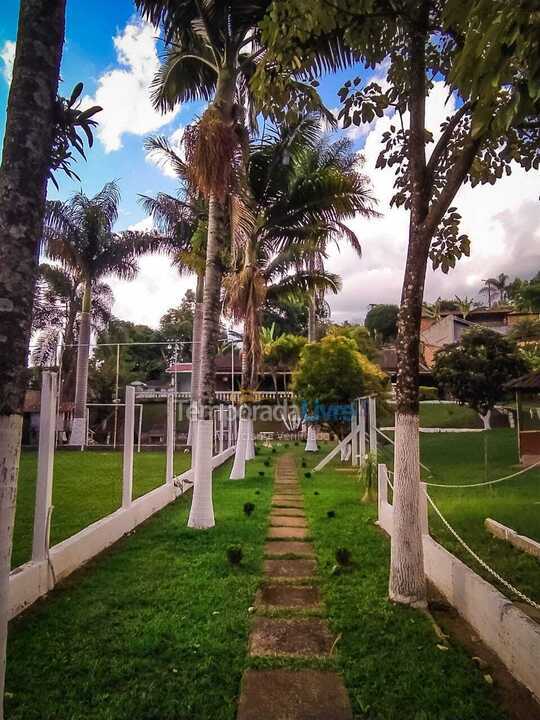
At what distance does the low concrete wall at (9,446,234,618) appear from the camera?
3934 mm

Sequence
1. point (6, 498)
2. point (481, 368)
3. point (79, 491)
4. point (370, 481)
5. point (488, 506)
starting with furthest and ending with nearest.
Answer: point (481, 368) < point (79, 491) < point (370, 481) < point (488, 506) < point (6, 498)

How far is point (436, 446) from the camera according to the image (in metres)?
20.0

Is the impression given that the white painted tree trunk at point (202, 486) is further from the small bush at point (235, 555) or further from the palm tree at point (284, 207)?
the palm tree at point (284, 207)

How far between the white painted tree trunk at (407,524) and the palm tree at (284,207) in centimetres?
753

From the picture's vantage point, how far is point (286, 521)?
295 inches

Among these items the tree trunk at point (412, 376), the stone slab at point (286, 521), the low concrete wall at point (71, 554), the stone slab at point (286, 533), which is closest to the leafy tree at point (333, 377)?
the stone slab at point (286, 521)

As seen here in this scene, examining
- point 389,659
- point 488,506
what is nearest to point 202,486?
point 389,659

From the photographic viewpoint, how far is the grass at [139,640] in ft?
8.74

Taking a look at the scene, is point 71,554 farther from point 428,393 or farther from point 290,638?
point 428,393

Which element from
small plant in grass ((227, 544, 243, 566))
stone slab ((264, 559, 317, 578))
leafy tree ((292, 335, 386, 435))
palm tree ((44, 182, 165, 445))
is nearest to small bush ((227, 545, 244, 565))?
small plant in grass ((227, 544, 243, 566))

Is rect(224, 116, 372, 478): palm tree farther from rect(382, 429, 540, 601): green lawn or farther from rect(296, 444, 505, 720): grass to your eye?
rect(296, 444, 505, 720): grass

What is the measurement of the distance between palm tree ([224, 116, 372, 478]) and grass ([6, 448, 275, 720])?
7154mm

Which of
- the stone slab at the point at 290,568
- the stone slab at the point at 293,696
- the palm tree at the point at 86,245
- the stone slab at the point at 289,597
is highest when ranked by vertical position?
the palm tree at the point at 86,245

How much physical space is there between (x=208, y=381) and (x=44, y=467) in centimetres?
314
